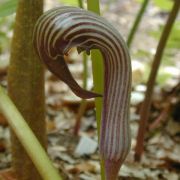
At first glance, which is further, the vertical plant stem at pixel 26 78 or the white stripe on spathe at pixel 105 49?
the vertical plant stem at pixel 26 78

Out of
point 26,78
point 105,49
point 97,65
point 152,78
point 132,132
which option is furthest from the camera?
point 132,132

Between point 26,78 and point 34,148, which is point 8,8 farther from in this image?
point 34,148

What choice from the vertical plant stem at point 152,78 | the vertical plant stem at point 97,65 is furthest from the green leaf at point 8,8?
the vertical plant stem at point 152,78

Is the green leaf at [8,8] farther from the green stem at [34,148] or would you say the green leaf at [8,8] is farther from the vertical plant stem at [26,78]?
the green stem at [34,148]

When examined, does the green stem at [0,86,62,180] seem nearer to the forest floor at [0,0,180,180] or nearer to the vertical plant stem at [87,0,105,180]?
the vertical plant stem at [87,0,105,180]

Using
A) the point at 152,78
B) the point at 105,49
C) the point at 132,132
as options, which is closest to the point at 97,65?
the point at 105,49

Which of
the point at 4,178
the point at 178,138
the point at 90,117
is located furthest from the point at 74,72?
the point at 4,178

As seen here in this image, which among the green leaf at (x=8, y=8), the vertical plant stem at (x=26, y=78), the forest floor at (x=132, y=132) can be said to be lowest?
the forest floor at (x=132, y=132)
